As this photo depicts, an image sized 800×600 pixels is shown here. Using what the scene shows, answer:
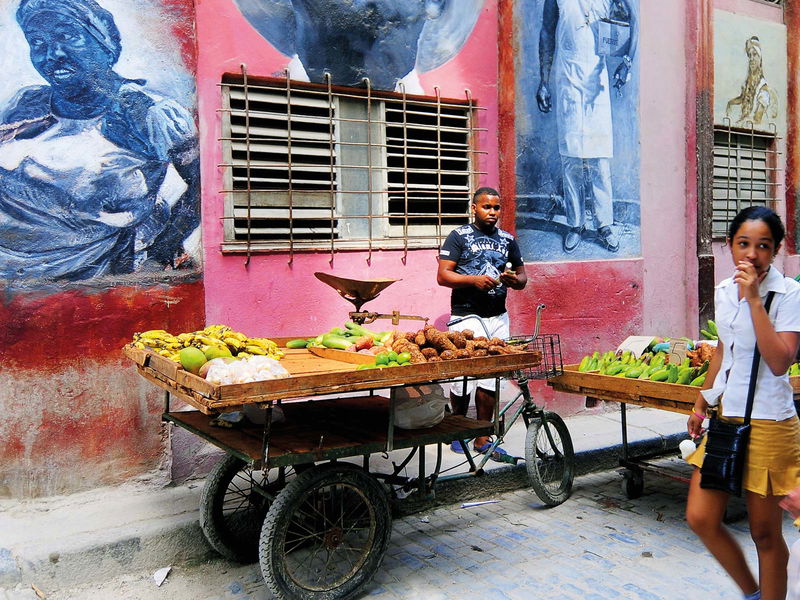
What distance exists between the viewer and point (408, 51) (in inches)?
253

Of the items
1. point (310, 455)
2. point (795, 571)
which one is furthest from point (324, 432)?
point (795, 571)

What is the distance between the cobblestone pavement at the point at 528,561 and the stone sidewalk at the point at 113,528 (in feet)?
0.30

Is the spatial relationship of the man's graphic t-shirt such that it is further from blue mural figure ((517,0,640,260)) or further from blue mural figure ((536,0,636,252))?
blue mural figure ((536,0,636,252))

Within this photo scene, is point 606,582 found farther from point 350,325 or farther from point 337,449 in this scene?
point 350,325

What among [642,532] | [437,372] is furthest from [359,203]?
[642,532]

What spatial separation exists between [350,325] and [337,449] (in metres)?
1.20

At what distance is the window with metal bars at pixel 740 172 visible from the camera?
9.07 m

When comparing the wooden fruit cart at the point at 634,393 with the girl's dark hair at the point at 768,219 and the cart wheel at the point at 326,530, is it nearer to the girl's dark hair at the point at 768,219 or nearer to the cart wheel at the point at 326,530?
the girl's dark hair at the point at 768,219

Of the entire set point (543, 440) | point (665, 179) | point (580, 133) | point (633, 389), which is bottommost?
point (543, 440)

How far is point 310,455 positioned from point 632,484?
2944 millimetres

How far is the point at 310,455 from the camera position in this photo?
3617 millimetres

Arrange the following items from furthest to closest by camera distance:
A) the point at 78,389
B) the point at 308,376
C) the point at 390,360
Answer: the point at 78,389
the point at 390,360
the point at 308,376

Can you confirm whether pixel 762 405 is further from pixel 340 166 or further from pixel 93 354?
pixel 93 354

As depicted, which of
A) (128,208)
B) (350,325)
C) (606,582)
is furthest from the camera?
(128,208)
